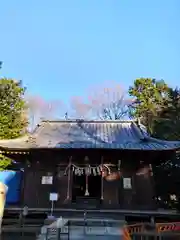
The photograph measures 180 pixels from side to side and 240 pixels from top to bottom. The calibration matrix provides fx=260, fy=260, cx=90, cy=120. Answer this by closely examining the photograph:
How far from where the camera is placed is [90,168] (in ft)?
40.9

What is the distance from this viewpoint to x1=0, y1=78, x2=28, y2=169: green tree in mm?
20703

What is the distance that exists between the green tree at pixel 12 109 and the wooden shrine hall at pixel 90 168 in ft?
26.1

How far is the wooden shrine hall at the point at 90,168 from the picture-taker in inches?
472

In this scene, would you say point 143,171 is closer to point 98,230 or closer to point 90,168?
point 90,168

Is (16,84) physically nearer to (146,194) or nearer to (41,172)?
(41,172)

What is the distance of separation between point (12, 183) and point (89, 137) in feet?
18.0

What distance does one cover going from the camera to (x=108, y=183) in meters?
12.3

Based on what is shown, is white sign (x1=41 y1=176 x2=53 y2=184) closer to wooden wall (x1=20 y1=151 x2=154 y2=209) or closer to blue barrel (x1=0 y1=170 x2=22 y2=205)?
wooden wall (x1=20 y1=151 x2=154 y2=209)

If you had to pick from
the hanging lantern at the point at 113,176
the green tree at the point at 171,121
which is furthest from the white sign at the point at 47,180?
the green tree at the point at 171,121

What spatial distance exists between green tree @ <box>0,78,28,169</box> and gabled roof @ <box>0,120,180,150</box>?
18.4ft

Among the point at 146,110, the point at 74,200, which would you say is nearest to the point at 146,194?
the point at 74,200

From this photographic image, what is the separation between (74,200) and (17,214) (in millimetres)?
2816

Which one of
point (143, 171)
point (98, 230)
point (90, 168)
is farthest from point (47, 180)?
point (143, 171)

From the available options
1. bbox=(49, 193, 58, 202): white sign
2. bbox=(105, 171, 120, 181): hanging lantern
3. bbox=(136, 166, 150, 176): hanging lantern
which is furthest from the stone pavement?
bbox=(136, 166, 150, 176): hanging lantern
